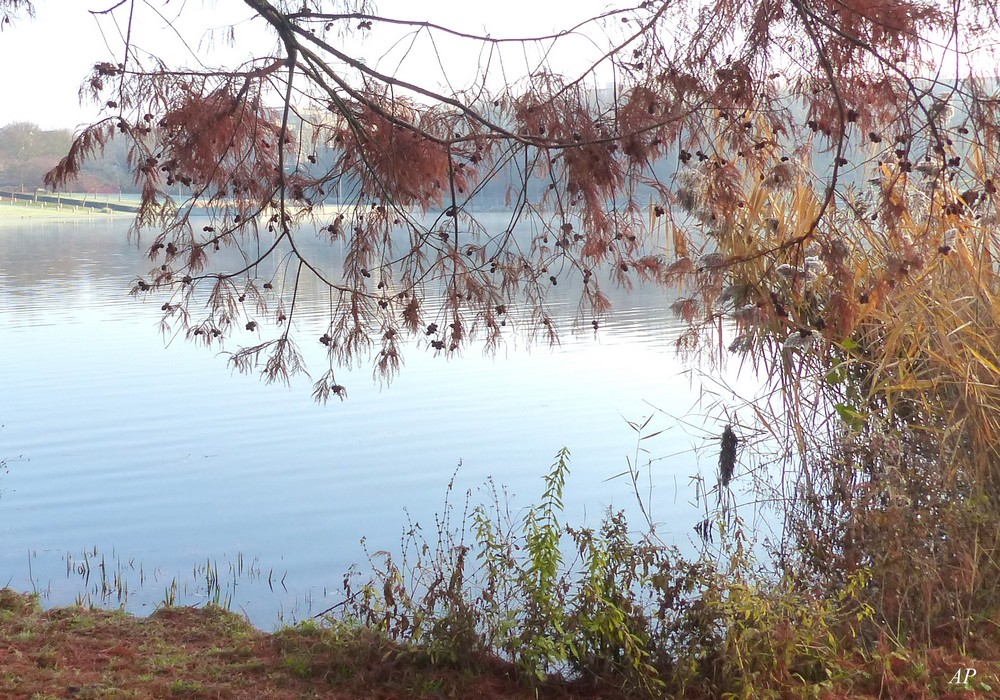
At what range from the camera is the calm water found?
526 cm

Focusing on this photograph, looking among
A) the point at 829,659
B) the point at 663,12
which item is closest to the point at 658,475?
the point at 829,659

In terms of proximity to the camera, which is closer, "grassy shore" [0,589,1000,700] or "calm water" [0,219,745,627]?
"grassy shore" [0,589,1000,700]

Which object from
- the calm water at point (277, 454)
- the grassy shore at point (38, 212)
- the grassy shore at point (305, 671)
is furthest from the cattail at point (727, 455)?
the grassy shore at point (38, 212)

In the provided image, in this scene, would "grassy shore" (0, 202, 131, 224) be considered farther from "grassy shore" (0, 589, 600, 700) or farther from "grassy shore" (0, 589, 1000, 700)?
"grassy shore" (0, 589, 1000, 700)

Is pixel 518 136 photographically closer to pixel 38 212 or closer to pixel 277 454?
pixel 277 454

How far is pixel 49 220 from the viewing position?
141ft

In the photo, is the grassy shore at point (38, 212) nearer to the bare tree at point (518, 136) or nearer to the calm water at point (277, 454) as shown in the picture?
the calm water at point (277, 454)

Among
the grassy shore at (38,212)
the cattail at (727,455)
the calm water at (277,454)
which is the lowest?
the calm water at (277,454)

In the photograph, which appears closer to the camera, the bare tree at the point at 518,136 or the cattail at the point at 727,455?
the bare tree at the point at 518,136

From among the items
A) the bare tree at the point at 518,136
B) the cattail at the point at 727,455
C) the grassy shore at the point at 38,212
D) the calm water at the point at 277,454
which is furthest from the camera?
the grassy shore at the point at 38,212

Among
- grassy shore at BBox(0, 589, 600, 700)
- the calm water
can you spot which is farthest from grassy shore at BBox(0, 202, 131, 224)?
grassy shore at BBox(0, 589, 600, 700)

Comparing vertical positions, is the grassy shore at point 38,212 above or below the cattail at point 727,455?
above

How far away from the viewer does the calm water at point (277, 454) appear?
17.3ft

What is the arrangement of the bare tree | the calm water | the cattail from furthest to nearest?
the calm water, the cattail, the bare tree
